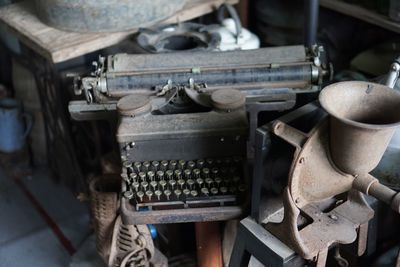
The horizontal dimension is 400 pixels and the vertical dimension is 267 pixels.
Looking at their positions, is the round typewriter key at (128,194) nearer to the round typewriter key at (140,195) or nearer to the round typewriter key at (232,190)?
the round typewriter key at (140,195)

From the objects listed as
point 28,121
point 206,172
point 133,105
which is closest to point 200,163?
point 206,172

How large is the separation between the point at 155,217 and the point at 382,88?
71 centimetres

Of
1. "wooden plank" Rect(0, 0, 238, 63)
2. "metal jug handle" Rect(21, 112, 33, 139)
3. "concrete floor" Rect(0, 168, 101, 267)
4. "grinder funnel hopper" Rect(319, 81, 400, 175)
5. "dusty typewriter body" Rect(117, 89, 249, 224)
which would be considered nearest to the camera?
"grinder funnel hopper" Rect(319, 81, 400, 175)

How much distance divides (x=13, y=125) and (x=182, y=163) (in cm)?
170

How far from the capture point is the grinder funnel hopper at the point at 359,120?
121 cm

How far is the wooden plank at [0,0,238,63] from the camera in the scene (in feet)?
6.97

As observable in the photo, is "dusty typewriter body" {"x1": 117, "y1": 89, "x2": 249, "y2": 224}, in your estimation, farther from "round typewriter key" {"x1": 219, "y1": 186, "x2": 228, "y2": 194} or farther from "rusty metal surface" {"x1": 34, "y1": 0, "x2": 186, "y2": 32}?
"rusty metal surface" {"x1": 34, "y1": 0, "x2": 186, "y2": 32}

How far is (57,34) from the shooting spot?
7.27 feet

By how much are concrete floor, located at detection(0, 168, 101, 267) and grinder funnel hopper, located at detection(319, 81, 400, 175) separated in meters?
1.38

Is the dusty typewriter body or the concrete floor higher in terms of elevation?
the dusty typewriter body

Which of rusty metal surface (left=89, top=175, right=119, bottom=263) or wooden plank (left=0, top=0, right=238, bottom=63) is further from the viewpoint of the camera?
wooden plank (left=0, top=0, right=238, bottom=63)

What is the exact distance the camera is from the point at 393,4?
7.00 feet

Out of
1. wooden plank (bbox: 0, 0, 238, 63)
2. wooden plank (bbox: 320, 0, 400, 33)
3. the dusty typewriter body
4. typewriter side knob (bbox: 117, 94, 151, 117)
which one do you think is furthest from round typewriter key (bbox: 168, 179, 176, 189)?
wooden plank (bbox: 320, 0, 400, 33)

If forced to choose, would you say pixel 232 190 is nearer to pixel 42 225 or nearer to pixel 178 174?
pixel 178 174
